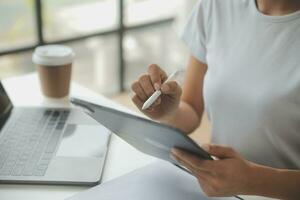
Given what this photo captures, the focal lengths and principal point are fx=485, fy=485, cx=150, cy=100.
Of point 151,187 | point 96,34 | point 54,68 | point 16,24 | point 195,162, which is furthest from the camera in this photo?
point 96,34

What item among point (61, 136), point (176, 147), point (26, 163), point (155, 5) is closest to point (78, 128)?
point (61, 136)

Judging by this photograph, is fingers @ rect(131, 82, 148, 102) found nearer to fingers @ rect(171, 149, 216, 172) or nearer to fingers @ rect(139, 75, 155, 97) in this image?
fingers @ rect(139, 75, 155, 97)

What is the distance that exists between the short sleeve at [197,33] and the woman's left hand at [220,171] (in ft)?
1.31

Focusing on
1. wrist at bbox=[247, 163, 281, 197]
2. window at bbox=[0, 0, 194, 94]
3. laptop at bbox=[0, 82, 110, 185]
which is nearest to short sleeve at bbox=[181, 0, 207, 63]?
laptop at bbox=[0, 82, 110, 185]

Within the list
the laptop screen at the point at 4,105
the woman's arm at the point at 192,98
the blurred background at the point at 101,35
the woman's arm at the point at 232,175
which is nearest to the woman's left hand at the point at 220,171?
the woman's arm at the point at 232,175

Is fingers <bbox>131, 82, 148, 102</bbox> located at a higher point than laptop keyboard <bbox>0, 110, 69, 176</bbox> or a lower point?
higher

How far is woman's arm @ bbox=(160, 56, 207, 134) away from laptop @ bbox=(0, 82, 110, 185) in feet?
0.69

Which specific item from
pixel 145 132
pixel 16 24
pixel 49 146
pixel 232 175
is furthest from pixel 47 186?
→ pixel 16 24

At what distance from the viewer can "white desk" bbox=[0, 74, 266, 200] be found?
877 millimetres

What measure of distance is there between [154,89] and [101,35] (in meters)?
1.53

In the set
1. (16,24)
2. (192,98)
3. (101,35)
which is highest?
(192,98)

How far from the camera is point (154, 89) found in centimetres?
99

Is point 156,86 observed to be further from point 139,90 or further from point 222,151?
point 222,151

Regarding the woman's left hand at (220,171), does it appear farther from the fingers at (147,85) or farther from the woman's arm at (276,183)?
the fingers at (147,85)
